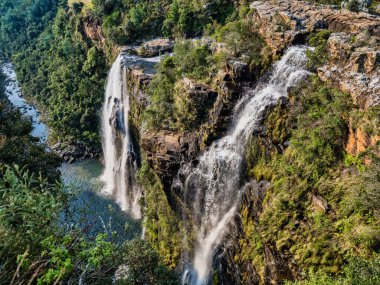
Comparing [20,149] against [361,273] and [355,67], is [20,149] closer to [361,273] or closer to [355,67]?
[361,273]

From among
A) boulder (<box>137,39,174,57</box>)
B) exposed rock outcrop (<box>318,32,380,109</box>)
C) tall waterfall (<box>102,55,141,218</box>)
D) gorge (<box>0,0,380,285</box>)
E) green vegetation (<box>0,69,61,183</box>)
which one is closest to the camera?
gorge (<box>0,0,380,285</box>)

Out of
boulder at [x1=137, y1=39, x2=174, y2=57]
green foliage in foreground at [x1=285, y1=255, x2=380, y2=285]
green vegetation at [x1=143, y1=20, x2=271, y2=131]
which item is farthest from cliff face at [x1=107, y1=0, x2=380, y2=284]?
boulder at [x1=137, y1=39, x2=174, y2=57]

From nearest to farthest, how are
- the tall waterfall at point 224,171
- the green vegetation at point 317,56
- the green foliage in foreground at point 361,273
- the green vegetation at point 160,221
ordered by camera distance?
the green foliage in foreground at point 361,273, the green vegetation at point 317,56, the tall waterfall at point 224,171, the green vegetation at point 160,221

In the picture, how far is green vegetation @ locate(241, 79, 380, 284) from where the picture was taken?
1507 centimetres

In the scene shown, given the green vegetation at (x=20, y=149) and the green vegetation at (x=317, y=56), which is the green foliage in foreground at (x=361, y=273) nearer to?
the green vegetation at (x=317, y=56)

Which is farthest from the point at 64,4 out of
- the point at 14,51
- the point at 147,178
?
the point at 147,178

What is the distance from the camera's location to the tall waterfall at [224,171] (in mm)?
22922

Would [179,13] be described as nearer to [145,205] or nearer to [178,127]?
[178,127]

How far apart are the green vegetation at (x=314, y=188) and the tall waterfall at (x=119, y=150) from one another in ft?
63.1

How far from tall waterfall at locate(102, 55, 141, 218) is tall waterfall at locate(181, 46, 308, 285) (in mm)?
12497

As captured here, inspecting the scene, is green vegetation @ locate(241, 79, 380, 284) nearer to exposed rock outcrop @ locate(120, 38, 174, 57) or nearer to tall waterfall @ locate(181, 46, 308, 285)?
tall waterfall @ locate(181, 46, 308, 285)

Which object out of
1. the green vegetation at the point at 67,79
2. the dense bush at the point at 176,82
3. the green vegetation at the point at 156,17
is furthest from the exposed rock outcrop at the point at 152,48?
the dense bush at the point at 176,82

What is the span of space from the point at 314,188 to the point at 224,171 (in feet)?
23.1

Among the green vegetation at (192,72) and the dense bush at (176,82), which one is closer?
the green vegetation at (192,72)
